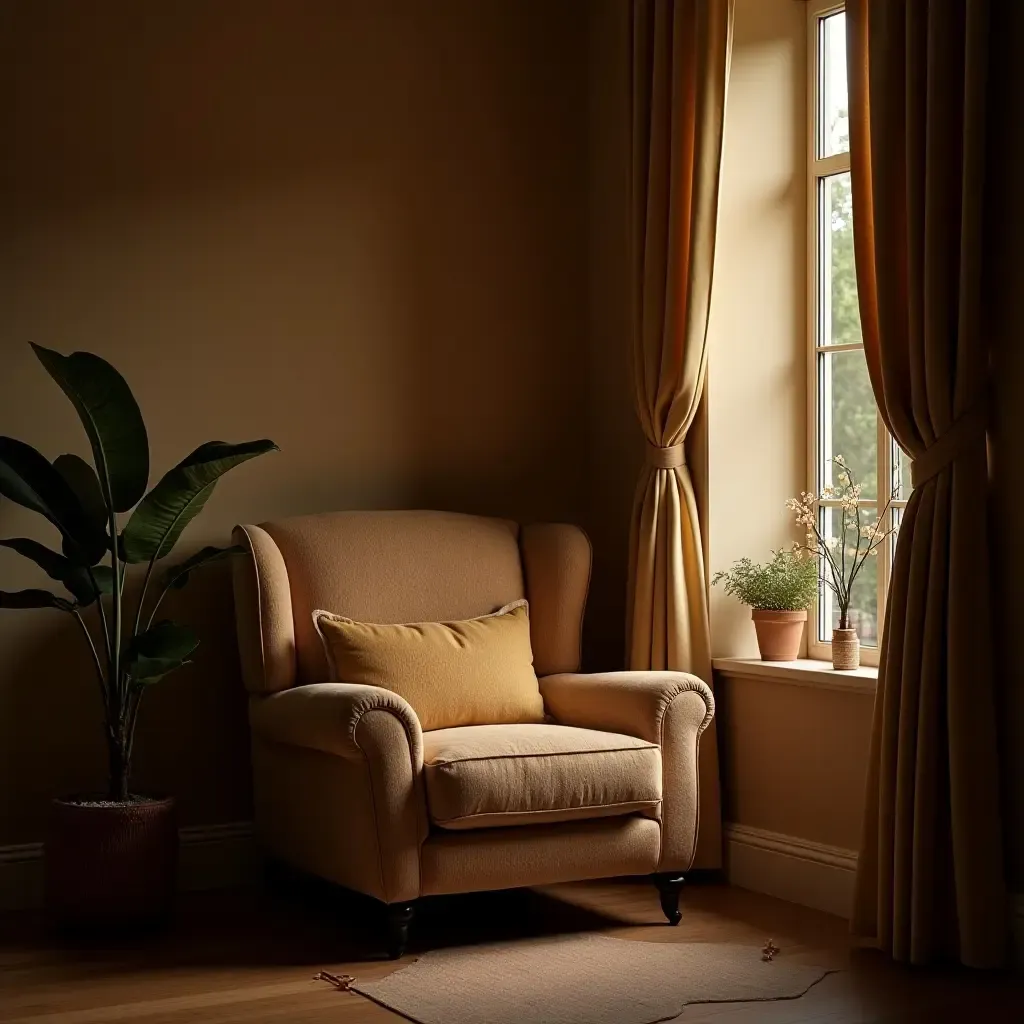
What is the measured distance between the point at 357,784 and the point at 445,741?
0.25 meters

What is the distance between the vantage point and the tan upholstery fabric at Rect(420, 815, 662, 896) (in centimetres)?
338

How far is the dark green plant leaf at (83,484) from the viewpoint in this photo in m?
3.78

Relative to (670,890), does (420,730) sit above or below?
above

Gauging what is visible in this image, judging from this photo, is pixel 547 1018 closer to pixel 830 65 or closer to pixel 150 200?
pixel 150 200

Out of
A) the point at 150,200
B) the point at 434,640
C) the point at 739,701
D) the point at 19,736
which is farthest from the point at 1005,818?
the point at 150,200

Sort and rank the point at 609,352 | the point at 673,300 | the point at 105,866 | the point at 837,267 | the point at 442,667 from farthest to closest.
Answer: the point at 609,352 < the point at 837,267 < the point at 673,300 < the point at 442,667 < the point at 105,866

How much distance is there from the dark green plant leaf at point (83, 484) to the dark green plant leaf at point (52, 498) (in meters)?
0.05

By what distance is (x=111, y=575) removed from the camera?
3738 mm

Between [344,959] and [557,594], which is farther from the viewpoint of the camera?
Result: [557,594]

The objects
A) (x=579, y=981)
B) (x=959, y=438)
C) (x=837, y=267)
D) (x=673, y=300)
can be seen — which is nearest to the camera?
(x=579, y=981)

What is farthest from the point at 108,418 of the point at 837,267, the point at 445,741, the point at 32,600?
the point at 837,267

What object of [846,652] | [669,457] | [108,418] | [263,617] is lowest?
[846,652]

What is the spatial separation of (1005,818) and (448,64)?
290 centimetres

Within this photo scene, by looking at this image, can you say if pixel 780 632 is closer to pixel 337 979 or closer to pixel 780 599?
pixel 780 599
